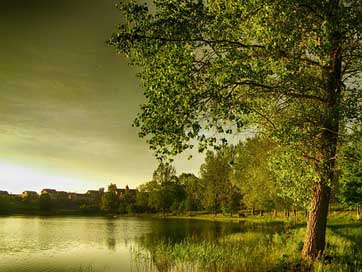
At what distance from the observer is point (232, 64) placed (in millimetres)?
12125

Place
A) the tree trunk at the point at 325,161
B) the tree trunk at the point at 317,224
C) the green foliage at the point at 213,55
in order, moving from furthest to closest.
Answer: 1. the tree trunk at the point at 317,224
2. the tree trunk at the point at 325,161
3. the green foliage at the point at 213,55

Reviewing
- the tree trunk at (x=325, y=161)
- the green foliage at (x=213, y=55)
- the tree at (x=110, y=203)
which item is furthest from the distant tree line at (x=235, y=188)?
the green foliage at (x=213, y=55)

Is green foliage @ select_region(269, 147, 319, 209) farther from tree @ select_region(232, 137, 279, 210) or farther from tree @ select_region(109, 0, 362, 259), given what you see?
tree @ select_region(232, 137, 279, 210)

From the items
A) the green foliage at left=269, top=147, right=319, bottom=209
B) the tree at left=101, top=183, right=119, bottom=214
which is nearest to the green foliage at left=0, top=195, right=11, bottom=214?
the tree at left=101, top=183, right=119, bottom=214

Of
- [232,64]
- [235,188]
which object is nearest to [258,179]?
[235,188]

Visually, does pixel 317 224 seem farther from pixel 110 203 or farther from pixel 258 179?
pixel 110 203

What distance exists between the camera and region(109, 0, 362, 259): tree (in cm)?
1177

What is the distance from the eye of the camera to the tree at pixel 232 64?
1177cm

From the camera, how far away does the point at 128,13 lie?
464 inches

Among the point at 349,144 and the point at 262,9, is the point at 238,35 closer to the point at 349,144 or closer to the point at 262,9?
the point at 262,9

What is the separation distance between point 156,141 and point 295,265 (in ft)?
26.6

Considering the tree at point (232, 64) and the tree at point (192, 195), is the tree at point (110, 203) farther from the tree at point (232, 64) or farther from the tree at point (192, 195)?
the tree at point (232, 64)

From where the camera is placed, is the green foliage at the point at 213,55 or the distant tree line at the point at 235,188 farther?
the distant tree line at the point at 235,188

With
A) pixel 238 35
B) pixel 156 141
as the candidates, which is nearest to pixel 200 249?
pixel 156 141
